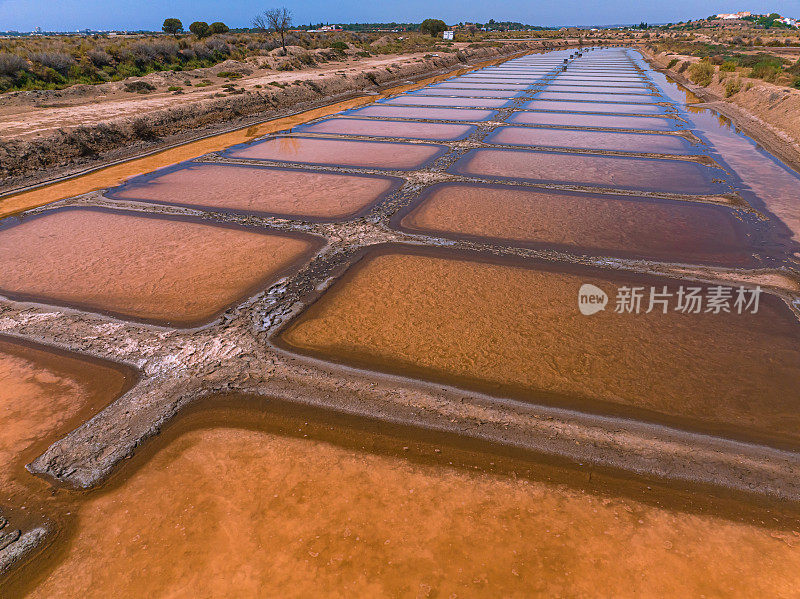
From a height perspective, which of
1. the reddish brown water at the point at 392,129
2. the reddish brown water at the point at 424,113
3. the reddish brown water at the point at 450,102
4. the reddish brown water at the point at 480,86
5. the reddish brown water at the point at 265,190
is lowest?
the reddish brown water at the point at 265,190

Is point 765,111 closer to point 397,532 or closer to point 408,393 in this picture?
point 408,393

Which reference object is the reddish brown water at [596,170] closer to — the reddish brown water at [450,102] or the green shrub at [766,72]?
the reddish brown water at [450,102]

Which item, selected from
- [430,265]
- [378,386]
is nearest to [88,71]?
[430,265]

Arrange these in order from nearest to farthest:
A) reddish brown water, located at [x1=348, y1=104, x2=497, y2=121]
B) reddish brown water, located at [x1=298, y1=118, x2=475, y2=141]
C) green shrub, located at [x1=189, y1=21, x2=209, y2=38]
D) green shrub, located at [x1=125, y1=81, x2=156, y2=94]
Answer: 1. reddish brown water, located at [x1=298, y1=118, x2=475, y2=141]
2. reddish brown water, located at [x1=348, y1=104, x2=497, y2=121]
3. green shrub, located at [x1=125, y1=81, x2=156, y2=94]
4. green shrub, located at [x1=189, y1=21, x2=209, y2=38]

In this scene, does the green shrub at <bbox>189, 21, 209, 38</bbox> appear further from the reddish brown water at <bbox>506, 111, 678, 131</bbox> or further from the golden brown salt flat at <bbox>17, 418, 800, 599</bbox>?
the golden brown salt flat at <bbox>17, 418, 800, 599</bbox>

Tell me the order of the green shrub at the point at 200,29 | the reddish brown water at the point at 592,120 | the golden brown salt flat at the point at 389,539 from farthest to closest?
1. the green shrub at the point at 200,29
2. the reddish brown water at the point at 592,120
3. the golden brown salt flat at the point at 389,539

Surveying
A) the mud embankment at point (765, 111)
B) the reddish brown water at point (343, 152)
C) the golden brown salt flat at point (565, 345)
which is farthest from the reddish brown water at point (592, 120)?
the golden brown salt flat at point (565, 345)

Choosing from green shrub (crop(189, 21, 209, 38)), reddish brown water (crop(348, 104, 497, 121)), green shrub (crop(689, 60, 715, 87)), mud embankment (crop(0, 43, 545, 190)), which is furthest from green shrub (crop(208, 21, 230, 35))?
green shrub (crop(689, 60, 715, 87))
